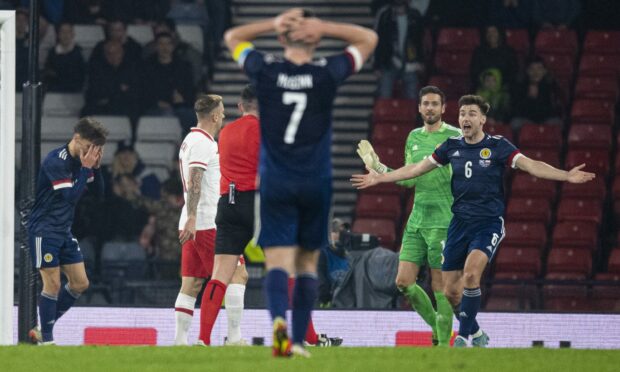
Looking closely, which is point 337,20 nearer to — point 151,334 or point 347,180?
point 347,180

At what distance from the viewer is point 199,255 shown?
40.5ft

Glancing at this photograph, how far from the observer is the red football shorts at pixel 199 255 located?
1231cm

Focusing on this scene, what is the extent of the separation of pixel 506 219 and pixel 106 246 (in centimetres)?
519

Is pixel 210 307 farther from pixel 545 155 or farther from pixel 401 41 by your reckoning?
pixel 401 41

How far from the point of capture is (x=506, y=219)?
1900cm

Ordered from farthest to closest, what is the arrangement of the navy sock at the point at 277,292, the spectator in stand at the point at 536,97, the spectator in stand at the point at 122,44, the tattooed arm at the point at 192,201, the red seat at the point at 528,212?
the spectator in stand at the point at 122,44 → the spectator in stand at the point at 536,97 → the red seat at the point at 528,212 → the tattooed arm at the point at 192,201 → the navy sock at the point at 277,292

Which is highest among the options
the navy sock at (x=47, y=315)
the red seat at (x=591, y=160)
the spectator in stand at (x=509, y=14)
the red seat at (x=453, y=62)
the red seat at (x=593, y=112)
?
the spectator in stand at (x=509, y=14)

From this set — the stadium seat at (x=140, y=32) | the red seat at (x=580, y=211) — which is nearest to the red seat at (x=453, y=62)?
the red seat at (x=580, y=211)

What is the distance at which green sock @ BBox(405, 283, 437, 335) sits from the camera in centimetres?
1298

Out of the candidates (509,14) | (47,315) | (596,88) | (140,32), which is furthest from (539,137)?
(47,315)

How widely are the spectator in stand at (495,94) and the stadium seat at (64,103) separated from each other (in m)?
5.84

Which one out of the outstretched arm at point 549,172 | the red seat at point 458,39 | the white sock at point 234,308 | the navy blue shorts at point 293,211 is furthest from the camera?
the red seat at point 458,39

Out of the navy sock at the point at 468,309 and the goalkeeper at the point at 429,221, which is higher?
the goalkeeper at the point at 429,221

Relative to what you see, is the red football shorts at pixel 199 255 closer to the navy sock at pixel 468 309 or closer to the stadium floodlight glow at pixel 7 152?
the stadium floodlight glow at pixel 7 152
